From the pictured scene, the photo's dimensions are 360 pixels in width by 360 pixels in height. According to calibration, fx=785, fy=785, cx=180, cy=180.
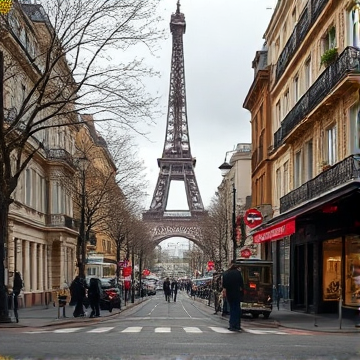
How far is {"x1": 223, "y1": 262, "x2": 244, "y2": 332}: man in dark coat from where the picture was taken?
775 inches

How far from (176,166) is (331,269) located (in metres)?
92.2

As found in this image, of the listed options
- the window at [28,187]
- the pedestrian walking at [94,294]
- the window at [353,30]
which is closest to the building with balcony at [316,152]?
the window at [353,30]

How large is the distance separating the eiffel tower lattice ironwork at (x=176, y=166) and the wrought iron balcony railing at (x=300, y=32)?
69.7 m

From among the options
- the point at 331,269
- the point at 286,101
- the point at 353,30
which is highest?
the point at 286,101

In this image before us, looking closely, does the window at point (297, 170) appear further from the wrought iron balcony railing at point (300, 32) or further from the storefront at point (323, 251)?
the wrought iron balcony railing at point (300, 32)

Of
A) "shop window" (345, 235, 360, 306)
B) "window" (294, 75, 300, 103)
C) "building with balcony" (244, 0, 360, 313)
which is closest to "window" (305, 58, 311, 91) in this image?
"building with balcony" (244, 0, 360, 313)

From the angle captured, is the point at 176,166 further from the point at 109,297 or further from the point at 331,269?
the point at 331,269

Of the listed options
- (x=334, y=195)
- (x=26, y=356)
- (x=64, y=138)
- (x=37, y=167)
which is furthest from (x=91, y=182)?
(x=26, y=356)

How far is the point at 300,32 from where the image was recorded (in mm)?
33750

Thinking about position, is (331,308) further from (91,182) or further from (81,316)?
(91,182)

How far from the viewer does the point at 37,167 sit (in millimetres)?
50594

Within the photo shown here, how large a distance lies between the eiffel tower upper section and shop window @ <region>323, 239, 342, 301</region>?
84.4 m

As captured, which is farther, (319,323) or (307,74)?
(307,74)

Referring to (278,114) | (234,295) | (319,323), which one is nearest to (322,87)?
(319,323)
